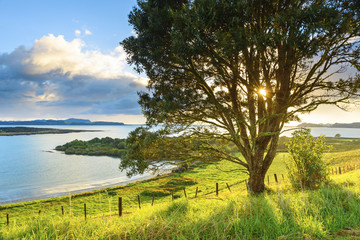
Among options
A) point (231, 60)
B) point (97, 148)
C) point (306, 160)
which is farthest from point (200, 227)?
point (97, 148)

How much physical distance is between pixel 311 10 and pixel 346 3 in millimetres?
3210

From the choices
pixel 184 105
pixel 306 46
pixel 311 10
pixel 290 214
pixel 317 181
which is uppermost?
pixel 311 10

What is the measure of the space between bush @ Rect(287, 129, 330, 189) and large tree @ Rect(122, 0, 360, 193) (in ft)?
5.35

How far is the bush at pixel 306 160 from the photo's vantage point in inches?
488

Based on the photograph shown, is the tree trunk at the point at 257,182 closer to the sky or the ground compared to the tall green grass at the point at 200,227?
closer to the ground

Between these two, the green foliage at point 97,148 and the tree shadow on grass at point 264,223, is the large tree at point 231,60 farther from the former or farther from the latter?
the green foliage at point 97,148

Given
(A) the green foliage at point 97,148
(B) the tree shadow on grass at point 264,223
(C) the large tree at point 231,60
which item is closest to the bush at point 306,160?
(C) the large tree at point 231,60

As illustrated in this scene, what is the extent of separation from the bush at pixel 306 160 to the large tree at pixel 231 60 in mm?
1631

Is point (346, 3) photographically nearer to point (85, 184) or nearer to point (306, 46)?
point (306, 46)

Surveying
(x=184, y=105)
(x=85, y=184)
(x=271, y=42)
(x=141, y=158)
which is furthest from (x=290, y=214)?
(x=85, y=184)

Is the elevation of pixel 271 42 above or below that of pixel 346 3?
below

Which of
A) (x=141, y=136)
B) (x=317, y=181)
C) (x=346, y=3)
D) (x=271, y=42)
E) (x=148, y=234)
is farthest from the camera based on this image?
(x=317, y=181)

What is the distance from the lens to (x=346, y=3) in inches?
356

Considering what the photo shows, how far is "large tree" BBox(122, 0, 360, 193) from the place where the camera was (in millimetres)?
7988
